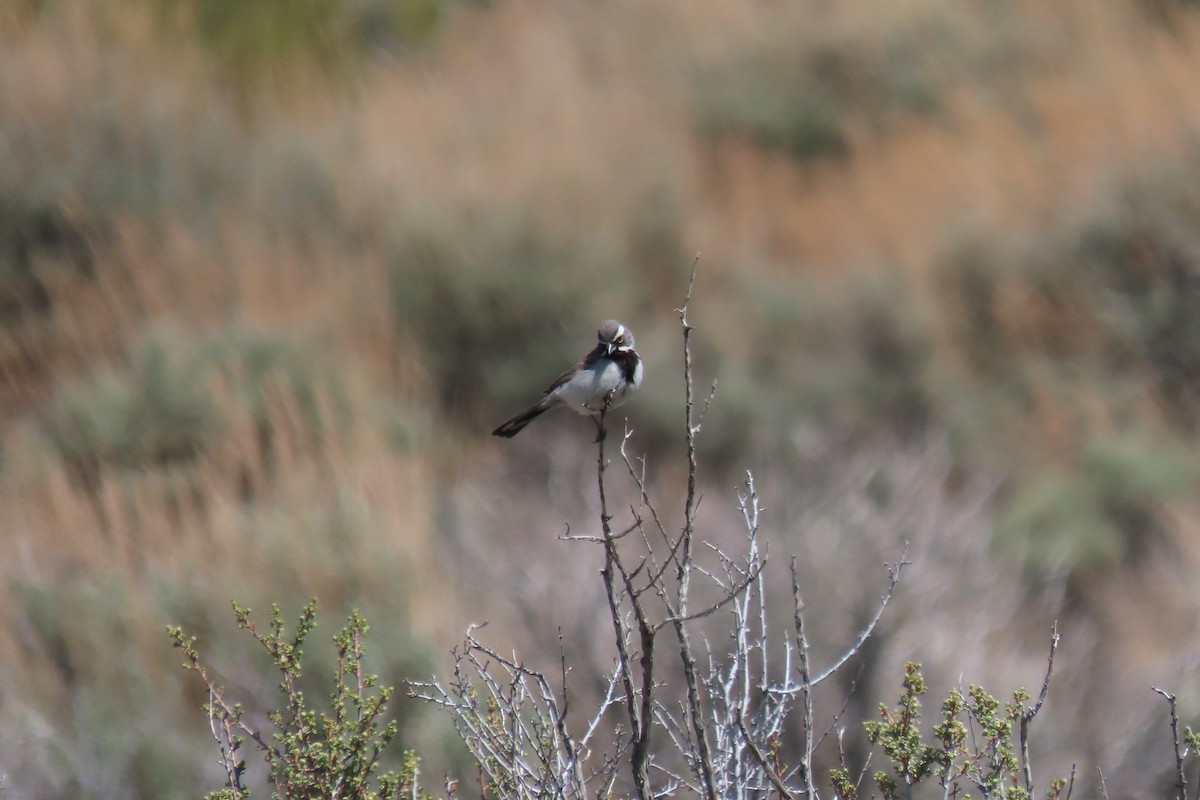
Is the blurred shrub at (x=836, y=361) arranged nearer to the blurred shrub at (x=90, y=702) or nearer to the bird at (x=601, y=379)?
the bird at (x=601, y=379)

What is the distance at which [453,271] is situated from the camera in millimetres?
7328

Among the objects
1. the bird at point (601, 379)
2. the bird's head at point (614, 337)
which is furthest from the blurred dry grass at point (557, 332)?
the bird's head at point (614, 337)

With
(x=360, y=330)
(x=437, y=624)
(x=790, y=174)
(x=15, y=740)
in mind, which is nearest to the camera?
(x=15, y=740)

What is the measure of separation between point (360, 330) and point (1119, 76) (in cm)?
531

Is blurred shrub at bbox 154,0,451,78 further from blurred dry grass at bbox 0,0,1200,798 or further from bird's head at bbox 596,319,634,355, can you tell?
bird's head at bbox 596,319,634,355

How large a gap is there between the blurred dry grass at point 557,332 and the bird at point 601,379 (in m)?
1.15

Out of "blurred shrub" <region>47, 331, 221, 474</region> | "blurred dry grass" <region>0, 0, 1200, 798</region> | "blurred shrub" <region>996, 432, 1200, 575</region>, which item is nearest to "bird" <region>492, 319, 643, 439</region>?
"blurred dry grass" <region>0, 0, 1200, 798</region>

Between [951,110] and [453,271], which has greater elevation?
[951,110]

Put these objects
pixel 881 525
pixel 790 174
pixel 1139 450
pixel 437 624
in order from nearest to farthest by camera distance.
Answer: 1. pixel 437 624
2. pixel 881 525
3. pixel 1139 450
4. pixel 790 174

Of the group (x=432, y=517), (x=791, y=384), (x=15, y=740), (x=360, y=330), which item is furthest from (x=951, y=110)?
(x=15, y=740)

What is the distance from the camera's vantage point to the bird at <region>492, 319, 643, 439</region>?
376 cm

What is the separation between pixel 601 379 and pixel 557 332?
11.2ft

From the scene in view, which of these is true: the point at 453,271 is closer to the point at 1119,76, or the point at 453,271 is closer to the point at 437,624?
the point at 437,624

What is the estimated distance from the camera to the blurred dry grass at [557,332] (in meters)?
4.95
